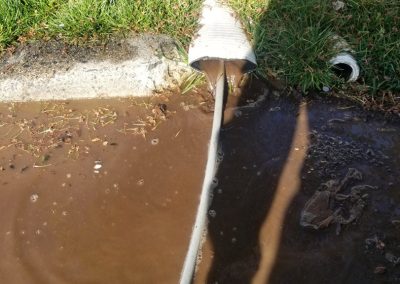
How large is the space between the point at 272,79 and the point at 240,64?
0.42 m

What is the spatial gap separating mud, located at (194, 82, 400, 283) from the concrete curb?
0.83m

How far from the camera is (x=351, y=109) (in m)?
4.23

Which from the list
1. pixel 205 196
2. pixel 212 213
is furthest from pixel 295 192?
pixel 205 196

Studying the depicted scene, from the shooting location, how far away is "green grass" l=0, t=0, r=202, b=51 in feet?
15.2

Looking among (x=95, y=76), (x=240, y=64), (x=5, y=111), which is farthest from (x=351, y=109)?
(x=5, y=111)

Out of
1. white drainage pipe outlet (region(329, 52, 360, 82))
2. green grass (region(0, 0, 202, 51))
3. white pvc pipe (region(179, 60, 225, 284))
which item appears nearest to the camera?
white pvc pipe (region(179, 60, 225, 284))

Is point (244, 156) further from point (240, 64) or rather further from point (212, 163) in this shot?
point (240, 64)

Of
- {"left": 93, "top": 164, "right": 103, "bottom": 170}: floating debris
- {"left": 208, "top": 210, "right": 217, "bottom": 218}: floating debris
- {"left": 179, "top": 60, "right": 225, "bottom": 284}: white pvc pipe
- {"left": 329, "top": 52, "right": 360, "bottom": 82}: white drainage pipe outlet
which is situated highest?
{"left": 329, "top": 52, "right": 360, "bottom": 82}: white drainage pipe outlet

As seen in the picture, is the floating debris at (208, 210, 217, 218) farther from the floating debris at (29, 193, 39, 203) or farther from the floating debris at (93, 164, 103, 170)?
the floating debris at (29, 193, 39, 203)

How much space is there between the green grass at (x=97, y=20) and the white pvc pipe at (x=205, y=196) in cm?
85

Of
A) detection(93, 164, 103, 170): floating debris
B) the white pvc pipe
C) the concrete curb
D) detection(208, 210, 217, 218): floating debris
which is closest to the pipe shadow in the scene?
detection(208, 210, 217, 218): floating debris

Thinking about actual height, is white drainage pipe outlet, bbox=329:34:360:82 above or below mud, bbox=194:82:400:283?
above

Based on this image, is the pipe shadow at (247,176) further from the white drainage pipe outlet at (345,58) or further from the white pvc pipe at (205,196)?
the white drainage pipe outlet at (345,58)

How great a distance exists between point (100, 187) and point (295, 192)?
1.63m
